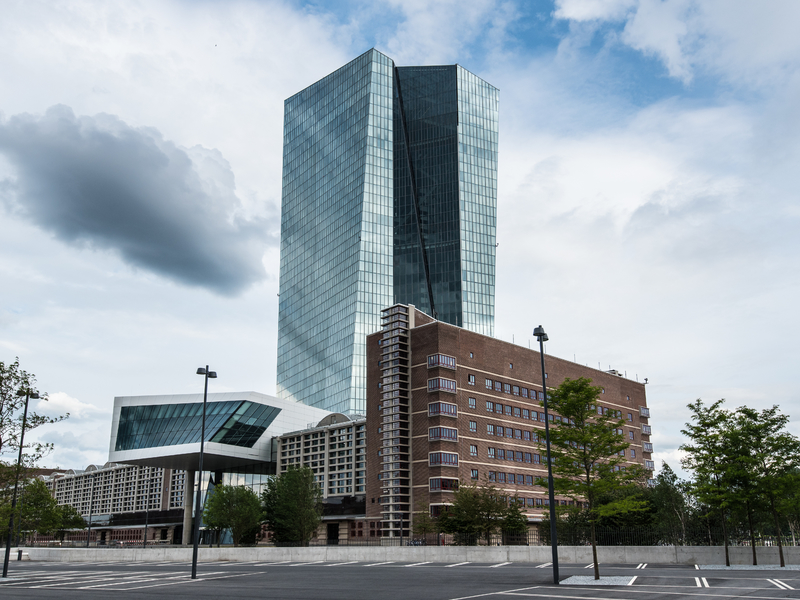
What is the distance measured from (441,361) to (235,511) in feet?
104

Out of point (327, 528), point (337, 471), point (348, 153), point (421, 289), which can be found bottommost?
point (327, 528)

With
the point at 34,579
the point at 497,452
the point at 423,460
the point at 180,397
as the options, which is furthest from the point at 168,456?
the point at 34,579

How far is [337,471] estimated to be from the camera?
102500 mm

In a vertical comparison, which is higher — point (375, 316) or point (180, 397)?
point (375, 316)

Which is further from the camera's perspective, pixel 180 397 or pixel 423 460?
pixel 180 397

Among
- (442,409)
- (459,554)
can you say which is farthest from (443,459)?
(459,554)

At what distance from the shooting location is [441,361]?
84.4 metres

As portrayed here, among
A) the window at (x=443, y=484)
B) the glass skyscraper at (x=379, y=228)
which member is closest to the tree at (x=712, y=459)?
the window at (x=443, y=484)

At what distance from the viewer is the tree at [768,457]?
36.9 meters

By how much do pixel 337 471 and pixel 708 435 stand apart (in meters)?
72.2

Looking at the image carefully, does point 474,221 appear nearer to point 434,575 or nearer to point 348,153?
point 348,153

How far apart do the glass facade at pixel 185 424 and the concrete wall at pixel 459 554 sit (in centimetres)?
3922

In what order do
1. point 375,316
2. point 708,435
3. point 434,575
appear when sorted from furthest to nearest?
point 375,316, point 708,435, point 434,575

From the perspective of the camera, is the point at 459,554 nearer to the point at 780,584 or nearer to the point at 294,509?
the point at 780,584
